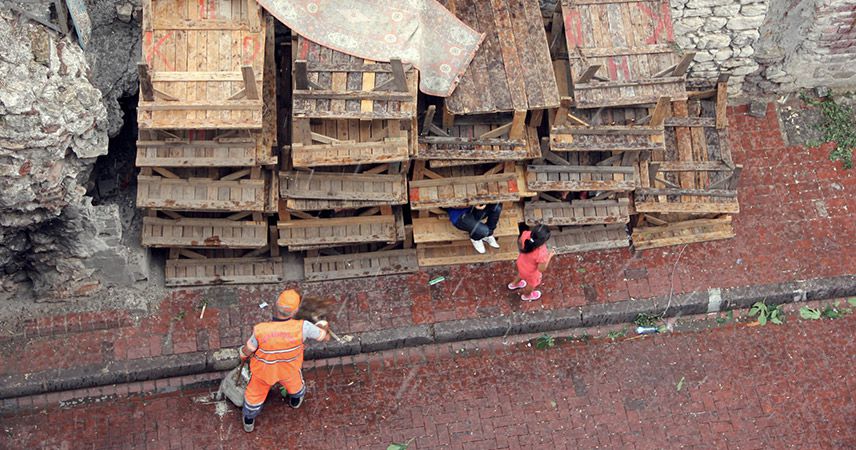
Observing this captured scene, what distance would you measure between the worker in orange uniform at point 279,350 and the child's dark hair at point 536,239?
2.43 m

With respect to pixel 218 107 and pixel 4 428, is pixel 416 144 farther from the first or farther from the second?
pixel 4 428

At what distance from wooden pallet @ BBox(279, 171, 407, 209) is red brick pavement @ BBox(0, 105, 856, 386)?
1257 mm

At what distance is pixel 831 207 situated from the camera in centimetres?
1244

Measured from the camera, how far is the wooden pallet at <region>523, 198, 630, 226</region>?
11.6 meters

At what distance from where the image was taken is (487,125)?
11109 millimetres

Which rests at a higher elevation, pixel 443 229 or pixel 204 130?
pixel 204 130

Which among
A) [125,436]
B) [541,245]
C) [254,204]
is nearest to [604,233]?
[541,245]

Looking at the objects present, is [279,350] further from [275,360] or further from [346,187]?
[346,187]

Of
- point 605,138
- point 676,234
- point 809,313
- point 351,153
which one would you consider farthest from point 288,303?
point 809,313

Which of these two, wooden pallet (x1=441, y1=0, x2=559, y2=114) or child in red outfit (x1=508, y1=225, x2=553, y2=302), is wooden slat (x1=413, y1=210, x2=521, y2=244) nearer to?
child in red outfit (x1=508, y1=225, x2=553, y2=302)

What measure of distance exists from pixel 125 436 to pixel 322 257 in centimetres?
296

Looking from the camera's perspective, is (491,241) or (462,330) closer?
(462,330)

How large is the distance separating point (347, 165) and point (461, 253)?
1.91 metres

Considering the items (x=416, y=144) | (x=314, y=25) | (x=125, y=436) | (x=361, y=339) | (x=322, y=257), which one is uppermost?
(x=314, y=25)
